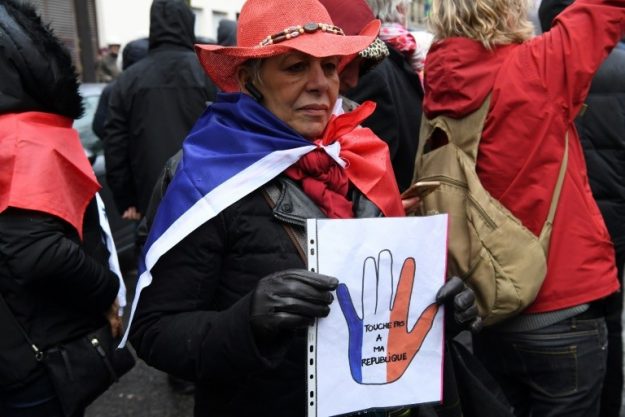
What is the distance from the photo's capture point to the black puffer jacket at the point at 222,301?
4.82 ft

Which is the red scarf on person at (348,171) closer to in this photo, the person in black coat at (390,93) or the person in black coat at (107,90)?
the person in black coat at (390,93)

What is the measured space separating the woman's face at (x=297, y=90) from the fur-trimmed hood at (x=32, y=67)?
948 millimetres

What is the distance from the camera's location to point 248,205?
153 cm

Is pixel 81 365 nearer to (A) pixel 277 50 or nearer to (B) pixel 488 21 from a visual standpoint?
(A) pixel 277 50

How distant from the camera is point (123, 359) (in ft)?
7.78

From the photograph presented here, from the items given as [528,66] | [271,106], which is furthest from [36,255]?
[528,66]

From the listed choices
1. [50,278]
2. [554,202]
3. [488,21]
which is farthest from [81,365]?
[488,21]

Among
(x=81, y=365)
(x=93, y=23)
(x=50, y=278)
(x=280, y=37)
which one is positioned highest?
(x=280, y=37)

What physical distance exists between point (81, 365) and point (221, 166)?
3.52ft

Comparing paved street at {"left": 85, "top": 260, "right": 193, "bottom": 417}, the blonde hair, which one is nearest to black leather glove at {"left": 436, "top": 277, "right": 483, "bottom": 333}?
the blonde hair

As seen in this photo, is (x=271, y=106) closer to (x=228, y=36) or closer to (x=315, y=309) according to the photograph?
(x=315, y=309)

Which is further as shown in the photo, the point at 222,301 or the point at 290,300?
the point at 222,301

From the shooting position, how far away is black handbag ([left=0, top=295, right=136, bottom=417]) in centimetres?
217

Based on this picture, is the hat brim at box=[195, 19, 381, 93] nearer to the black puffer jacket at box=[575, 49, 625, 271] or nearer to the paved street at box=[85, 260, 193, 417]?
the black puffer jacket at box=[575, 49, 625, 271]
